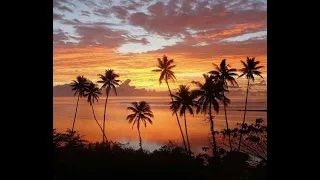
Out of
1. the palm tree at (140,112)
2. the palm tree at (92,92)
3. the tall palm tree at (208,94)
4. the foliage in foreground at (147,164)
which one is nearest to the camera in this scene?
the foliage in foreground at (147,164)

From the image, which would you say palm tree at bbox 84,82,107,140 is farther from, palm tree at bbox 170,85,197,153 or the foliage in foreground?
palm tree at bbox 170,85,197,153

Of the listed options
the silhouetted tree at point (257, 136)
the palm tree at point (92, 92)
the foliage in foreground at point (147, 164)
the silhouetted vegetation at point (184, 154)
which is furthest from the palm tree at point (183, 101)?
the palm tree at point (92, 92)

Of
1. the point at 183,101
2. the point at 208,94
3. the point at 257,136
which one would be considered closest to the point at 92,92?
the point at 183,101

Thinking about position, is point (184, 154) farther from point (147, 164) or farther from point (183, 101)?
point (183, 101)

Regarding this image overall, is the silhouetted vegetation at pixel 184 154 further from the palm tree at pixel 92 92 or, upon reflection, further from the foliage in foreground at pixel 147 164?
the palm tree at pixel 92 92

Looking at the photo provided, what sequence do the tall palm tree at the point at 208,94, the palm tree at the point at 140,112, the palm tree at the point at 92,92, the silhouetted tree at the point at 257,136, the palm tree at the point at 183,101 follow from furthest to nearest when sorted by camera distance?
1. the palm tree at the point at 92,92
2. the palm tree at the point at 140,112
3. the palm tree at the point at 183,101
4. the tall palm tree at the point at 208,94
5. the silhouetted tree at the point at 257,136

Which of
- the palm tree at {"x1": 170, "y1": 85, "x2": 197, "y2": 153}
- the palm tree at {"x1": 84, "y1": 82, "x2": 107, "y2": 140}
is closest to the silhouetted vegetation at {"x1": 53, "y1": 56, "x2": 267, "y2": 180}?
the palm tree at {"x1": 170, "y1": 85, "x2": 197, "y2": 153}

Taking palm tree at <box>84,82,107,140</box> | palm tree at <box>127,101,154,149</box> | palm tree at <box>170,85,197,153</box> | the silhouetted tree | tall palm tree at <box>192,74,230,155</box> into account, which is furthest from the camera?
palm tree at <box>84,82,107,140</box>

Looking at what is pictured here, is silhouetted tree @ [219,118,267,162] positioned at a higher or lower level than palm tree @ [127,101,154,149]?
lower

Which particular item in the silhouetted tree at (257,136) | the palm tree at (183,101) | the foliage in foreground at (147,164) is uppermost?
the palm tree at (183,101)
